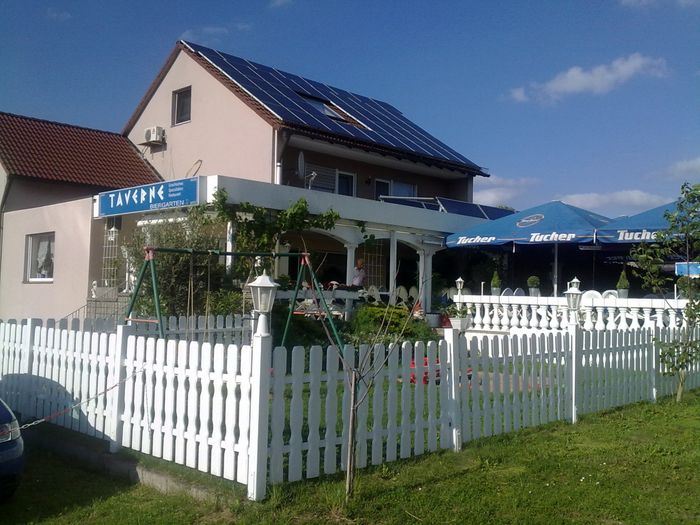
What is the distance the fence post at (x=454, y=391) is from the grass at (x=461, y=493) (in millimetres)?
162

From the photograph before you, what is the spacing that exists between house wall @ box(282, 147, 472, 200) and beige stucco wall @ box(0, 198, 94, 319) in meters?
5.48

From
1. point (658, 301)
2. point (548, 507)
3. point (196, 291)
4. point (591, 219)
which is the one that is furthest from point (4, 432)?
point (591, 219)

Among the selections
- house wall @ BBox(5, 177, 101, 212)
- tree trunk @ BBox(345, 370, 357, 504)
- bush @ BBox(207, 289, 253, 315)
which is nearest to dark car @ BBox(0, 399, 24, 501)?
tree trunk @ BBox(345, 370, 357, 504)

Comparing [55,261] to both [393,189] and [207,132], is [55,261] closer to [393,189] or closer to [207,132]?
[207,132]

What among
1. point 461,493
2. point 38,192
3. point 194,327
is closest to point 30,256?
point 38,192

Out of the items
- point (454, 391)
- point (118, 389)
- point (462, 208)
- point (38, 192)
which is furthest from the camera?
point (462, 208)

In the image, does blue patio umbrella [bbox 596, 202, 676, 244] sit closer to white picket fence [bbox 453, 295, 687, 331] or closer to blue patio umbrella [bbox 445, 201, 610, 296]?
blue patio umbrella [bbox 445, 201, 610, 296]

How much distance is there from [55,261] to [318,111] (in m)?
8.87

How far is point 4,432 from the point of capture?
527 cm

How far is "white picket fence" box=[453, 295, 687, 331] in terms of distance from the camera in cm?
1220

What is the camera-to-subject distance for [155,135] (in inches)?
853

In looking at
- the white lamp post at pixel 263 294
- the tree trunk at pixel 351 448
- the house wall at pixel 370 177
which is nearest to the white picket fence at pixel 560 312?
the house wall at pixel 370 177

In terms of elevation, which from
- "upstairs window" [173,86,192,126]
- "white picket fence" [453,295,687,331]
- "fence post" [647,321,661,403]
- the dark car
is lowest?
the dark car

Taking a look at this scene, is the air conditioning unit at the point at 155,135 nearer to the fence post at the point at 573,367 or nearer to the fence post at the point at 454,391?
the fence post at the point at 573,367
